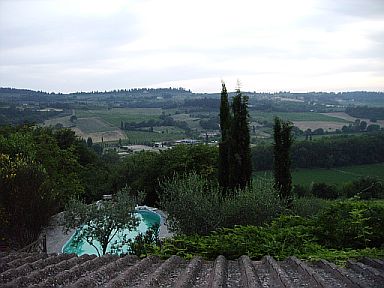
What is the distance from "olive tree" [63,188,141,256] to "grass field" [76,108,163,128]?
56101mm

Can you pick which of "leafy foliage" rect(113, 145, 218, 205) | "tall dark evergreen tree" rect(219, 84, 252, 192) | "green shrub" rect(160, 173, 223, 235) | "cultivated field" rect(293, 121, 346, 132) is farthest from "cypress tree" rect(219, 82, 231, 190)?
"cultivated field" rect(293, 121, 346, 132)

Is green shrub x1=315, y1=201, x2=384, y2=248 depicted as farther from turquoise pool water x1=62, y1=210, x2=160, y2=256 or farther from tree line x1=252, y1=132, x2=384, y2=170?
tree line x1=252, y1=132, x2=384, y2=170

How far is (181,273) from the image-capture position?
430 centimetres

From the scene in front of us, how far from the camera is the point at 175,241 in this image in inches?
259

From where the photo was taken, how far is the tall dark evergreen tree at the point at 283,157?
55.3ft

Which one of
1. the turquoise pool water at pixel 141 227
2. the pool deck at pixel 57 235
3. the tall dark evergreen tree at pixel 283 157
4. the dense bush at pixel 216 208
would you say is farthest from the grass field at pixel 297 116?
the dense bush at pixel 216 208

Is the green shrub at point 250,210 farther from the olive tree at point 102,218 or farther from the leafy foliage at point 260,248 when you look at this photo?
the leafy foliage at point 260,248

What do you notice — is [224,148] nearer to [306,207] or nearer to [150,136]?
[306,207]

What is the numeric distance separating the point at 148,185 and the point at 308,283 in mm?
24658

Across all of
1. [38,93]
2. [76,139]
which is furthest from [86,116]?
[76,139]

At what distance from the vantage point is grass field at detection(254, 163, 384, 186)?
35.9 meters

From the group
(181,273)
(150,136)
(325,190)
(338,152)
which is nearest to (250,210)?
(181,273)

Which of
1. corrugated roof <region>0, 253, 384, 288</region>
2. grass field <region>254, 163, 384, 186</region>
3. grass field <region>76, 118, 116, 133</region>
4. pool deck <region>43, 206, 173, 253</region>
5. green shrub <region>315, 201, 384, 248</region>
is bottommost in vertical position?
grass field <region>254, 163, 384, 186</region>

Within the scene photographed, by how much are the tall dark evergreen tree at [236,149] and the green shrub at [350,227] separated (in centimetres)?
755
